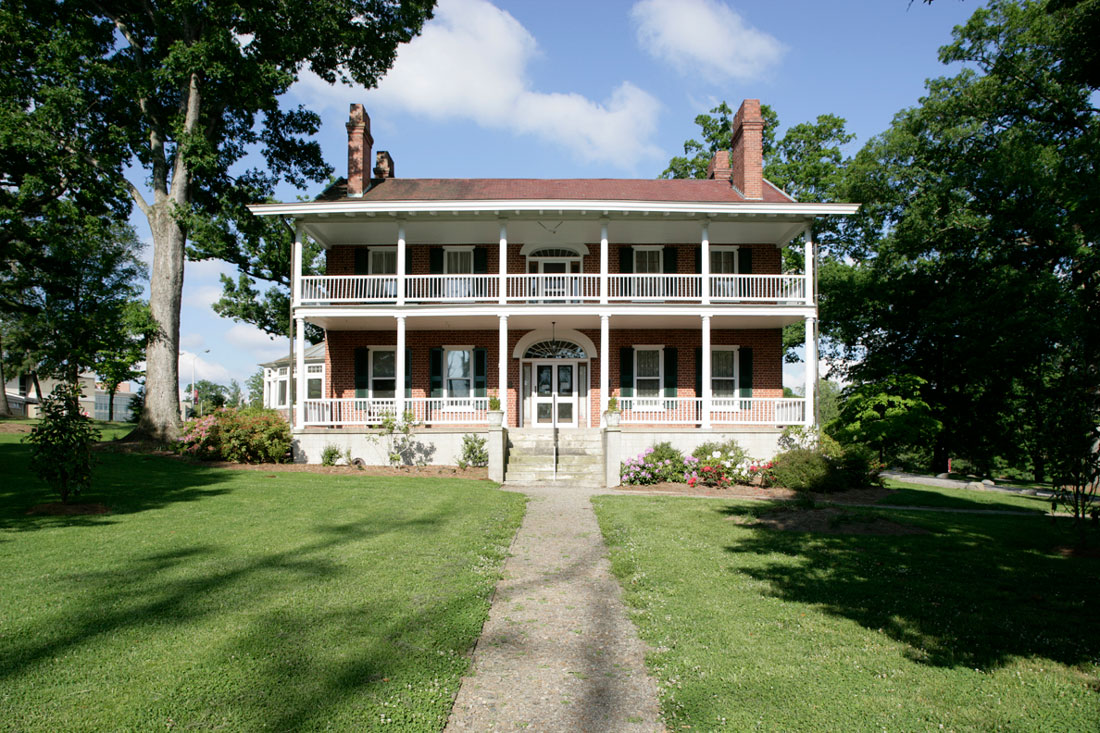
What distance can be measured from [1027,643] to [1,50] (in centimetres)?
2577

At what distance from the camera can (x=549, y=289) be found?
56.3ft

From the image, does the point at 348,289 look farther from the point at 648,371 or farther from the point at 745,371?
the point at 745,371

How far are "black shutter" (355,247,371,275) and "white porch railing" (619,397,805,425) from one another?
9139 mm

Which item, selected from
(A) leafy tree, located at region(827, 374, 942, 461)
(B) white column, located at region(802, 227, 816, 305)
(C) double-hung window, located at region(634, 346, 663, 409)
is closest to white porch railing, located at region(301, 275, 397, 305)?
(C) double-hung window, located at region(634, 346, 663, 409)

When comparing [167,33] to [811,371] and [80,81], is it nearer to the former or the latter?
[80,81]

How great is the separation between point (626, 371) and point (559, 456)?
4448 millimetres

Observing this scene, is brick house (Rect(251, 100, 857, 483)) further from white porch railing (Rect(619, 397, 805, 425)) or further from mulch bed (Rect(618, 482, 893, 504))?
mulch bed (Rect(618, 482, 893, 504))

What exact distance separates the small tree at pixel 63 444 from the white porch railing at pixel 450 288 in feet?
29.8

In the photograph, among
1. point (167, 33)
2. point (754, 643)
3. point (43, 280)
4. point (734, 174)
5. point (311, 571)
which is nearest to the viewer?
point (754, 643)

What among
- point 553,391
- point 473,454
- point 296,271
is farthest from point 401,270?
point 553,391

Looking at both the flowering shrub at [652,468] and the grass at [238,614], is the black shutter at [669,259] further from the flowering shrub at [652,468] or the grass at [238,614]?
the grass at [238,614]

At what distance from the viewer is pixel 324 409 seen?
54.2 ft

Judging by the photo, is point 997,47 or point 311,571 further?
point 997,47

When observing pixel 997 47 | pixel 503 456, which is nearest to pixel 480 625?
pixel 503 456
